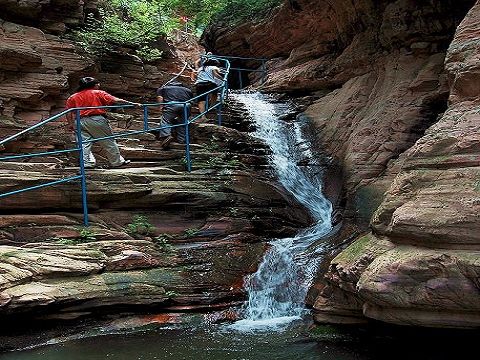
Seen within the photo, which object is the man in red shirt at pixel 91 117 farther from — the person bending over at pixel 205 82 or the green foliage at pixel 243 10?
the green foliage at pixel 243 10

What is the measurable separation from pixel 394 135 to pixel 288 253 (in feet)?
11.7

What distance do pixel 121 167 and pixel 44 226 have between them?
2051mm

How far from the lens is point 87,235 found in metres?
7.25

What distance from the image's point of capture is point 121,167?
8930 mm

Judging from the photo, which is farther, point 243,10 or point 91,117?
point 243,10

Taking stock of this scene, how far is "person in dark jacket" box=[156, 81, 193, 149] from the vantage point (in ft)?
33.5

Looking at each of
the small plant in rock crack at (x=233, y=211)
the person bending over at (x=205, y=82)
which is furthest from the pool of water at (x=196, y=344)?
the person bending over at (x=205, y=82)

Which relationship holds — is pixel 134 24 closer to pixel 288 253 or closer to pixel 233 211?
pixel 233 211

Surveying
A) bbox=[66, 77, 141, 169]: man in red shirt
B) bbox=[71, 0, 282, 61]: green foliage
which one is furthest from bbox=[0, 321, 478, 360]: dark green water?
bbox=[71, 0, 282, 61]: green foliage

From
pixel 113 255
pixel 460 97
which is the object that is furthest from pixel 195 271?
pixel 460 97

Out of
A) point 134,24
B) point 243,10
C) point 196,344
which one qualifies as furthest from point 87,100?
point 243,10

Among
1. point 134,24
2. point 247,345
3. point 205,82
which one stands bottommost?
point 247,345

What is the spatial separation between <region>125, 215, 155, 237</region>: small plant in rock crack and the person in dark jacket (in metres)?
2.25

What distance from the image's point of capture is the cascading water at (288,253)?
7000 millimetres
